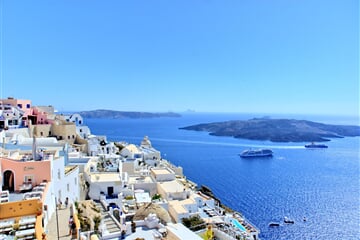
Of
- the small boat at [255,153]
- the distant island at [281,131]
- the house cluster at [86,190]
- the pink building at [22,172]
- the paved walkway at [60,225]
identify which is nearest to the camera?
the paved walkway at [60,225]

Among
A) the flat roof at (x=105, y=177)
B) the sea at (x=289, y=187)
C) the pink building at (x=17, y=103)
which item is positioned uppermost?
the pink building at (x=17, y=103)

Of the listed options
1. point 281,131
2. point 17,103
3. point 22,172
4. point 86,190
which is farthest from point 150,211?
point 281,131

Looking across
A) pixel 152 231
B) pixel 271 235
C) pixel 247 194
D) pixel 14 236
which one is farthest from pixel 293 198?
pixel 14 236

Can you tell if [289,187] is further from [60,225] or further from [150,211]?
[60,225]

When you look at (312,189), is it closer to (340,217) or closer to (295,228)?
(340,217)

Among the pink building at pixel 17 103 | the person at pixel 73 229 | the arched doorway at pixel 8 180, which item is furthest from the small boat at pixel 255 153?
the person at pixel 73 229

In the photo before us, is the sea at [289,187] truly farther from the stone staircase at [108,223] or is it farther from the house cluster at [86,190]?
the stone staircase at [108,223]

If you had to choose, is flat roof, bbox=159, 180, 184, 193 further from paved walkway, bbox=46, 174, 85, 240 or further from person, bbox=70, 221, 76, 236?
person, bbox=70, 221, 76, 236
